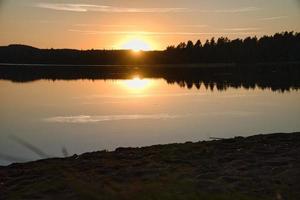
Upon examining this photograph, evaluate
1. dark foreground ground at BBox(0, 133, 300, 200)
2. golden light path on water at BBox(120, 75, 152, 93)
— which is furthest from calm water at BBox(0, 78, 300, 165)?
golden light path on water at BBox(120, 75, 152, 93)

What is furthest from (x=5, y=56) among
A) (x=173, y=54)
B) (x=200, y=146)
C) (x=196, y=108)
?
(x=200, y=146)

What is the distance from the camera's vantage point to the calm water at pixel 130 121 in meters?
14.9

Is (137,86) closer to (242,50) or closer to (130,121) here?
(130,121)

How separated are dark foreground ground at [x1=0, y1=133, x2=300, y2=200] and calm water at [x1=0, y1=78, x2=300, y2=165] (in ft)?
9.84

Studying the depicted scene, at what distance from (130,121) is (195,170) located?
14.5 metres

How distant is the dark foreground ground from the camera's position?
503 cm

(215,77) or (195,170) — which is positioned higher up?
(195,170)

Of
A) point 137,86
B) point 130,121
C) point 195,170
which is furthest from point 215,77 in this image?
point 195,170

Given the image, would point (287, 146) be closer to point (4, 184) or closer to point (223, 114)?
point (4, 184)

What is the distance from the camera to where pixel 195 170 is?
252 inches

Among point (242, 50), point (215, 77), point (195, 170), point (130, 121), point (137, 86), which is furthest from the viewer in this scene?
point (242, 50)

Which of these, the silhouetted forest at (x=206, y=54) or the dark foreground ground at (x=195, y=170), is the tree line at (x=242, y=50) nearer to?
the silhouetted forest at (x=206, y=54)

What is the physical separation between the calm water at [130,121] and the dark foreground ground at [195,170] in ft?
9.84

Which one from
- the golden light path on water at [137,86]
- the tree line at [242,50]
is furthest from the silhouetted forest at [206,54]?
the golden light path on water at [137,86]
